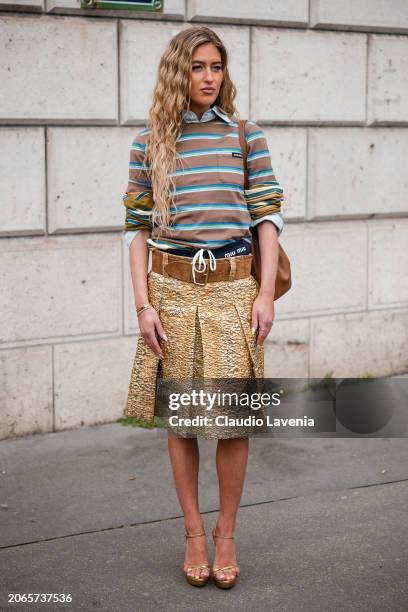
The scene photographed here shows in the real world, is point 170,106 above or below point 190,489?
above

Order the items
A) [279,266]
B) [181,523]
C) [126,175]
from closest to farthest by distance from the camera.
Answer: [279,266] < [181,523] < [126,175]

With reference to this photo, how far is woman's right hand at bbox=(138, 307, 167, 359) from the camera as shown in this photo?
12.5ft

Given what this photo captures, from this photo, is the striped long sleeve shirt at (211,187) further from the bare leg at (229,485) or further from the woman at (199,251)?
the bare leg at (229,485)

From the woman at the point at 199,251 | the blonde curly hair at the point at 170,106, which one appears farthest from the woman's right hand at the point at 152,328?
the blonde curly hair at the point at 170,106

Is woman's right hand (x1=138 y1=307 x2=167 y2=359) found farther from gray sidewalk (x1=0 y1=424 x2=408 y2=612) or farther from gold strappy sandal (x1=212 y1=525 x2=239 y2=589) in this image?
gray sidewalk (x1=0 y1=424 x2=408 y2=612)

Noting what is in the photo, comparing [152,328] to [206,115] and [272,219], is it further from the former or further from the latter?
[206,115]

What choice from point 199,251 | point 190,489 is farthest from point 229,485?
point 199,251

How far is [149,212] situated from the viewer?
3.89 m

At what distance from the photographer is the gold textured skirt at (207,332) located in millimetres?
3805

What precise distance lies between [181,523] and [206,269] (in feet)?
4.34

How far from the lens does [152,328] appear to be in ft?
12.5

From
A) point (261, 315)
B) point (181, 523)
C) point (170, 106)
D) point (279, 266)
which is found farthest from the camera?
point (181, 523)

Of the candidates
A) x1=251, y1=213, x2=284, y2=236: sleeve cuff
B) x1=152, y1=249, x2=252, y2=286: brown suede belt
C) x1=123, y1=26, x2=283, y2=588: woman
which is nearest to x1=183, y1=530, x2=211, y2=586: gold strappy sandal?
x1=123, y1=26, x2=283, y2=588: woman

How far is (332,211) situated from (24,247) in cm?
207
